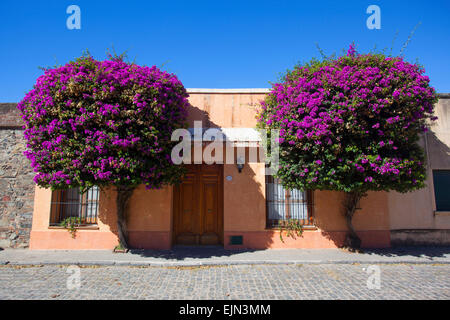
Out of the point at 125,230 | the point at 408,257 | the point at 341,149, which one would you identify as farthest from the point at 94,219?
the point at 408,257

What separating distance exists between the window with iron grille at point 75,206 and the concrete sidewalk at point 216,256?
42.6 inches

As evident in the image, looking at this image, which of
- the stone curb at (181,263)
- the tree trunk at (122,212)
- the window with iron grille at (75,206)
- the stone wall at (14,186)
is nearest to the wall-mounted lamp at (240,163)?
the stone curb at (181,263)

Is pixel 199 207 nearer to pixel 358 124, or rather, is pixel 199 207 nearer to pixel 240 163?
pixel 240 163

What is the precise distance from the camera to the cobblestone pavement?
17.1 feet

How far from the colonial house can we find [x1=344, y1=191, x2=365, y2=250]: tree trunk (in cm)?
36

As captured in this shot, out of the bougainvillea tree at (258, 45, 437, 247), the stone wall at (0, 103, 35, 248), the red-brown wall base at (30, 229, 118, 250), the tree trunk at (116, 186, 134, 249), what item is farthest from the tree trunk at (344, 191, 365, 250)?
the stone wall at (0, 103, 35, 248)

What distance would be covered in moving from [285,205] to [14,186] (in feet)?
31.2

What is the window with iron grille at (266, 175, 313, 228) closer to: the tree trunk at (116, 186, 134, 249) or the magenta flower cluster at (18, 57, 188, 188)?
the magenta flower cluster at (18, 57, 188, 188)

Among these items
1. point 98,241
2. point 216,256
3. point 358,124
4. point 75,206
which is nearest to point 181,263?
point 216,256

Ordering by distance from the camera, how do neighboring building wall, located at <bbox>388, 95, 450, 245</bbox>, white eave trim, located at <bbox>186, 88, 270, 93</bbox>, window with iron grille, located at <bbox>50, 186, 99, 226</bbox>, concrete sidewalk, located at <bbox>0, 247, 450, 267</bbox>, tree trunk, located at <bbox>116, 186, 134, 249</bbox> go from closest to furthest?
concrete sidewalk, located at <bbox>0, 247, 450, 267</bbox>, tree trunk, located at <bbox>116, 186, 134, 249</bbox>, window with iron grille, located at <bbox>50, 186, 99, 226</bbox>, neighboring building wall, located at <bbox>388, 95, 450, 245</bbox>, white eave trim, located at <bbox>186, 88, 270, 93</bbox>

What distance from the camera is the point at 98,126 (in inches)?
277

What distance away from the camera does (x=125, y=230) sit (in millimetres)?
8477
